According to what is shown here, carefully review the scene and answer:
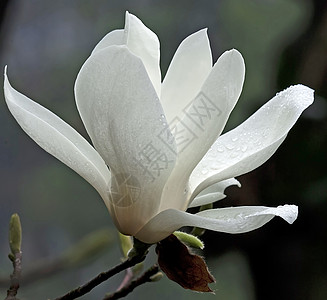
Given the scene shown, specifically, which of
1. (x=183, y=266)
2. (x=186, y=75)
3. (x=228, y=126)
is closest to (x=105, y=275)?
(x=183, y=266)

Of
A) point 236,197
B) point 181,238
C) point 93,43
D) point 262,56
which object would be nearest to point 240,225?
point 181,238

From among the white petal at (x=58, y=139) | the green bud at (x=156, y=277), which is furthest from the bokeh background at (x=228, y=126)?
the white petal at (x=58, y=139)

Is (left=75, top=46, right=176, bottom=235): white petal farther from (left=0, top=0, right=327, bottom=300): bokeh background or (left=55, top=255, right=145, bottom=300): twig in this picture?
(left=0, top=0, right=327, bottom=300): bokeh background

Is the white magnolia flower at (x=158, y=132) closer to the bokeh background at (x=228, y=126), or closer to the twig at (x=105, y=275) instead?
the twig at (x=105, y=275)

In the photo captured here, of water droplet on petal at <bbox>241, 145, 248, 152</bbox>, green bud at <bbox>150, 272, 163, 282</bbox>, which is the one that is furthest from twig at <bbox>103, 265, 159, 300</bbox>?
water droplet on petal at <bbox>241, 145, 248, 152</bbox>

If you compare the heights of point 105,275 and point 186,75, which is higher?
point 186,75

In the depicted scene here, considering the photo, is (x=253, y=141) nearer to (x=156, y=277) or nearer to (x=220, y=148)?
(x=220, y=148)
